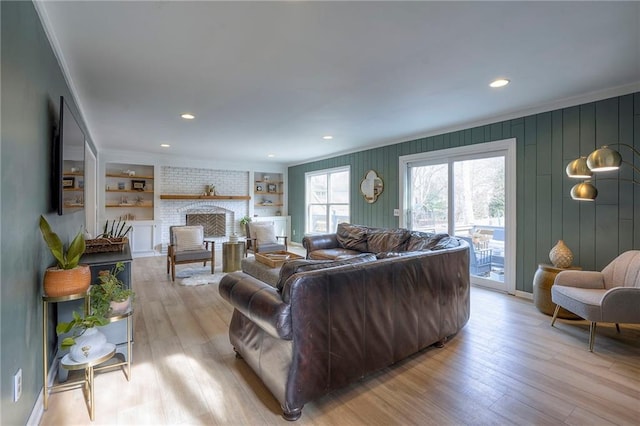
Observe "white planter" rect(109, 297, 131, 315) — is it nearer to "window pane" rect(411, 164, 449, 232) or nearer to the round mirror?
"window pane" rect(411, 164, 449, 232)

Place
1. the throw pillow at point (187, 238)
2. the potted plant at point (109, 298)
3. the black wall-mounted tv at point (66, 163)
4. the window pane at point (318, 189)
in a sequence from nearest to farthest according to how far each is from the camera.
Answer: the potted plant at point (109, 298) → the black wall-mounted tv at point (66, 163) → the throw pillow at point (187, 238) → the window pane at point (318, 189)

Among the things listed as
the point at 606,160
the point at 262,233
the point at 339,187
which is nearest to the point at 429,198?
the point at 339,187

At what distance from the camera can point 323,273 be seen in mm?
1792

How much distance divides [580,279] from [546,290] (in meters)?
0.39

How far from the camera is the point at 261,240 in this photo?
232 inches

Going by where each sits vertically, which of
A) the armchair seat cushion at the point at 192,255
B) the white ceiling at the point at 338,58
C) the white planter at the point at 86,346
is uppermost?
the white ceiling at the point at 338,58

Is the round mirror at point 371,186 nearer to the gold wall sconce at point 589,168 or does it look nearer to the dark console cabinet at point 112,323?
the gold wall sconce at point 589,168

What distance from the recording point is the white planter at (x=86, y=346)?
183 centimetres

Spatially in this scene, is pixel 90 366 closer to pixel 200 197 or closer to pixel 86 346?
pixel 86 346

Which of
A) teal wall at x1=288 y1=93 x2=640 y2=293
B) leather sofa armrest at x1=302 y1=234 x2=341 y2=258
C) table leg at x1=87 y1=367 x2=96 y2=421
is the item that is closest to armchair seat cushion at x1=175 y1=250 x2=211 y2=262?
leather sofa armrest at x1=302 y1=234 x2=341 y2=258

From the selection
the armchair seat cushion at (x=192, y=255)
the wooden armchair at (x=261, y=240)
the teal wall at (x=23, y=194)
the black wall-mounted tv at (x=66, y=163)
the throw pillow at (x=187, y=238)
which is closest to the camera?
the teal wall at (x=23, y=194)

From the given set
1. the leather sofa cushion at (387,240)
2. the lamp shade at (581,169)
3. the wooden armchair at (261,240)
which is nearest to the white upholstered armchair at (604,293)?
the lamp shade at (581,169)

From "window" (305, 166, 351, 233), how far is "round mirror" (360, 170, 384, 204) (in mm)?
614

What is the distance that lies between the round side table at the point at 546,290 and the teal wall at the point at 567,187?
42 cm
